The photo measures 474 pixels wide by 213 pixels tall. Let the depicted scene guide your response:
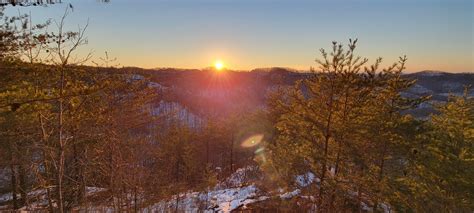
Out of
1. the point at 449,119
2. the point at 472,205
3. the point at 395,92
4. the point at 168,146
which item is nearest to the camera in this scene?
the point at 472,205

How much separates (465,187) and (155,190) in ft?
36.5

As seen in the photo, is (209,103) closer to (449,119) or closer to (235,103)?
(235,103)

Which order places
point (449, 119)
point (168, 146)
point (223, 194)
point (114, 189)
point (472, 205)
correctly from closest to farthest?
1. point (114, 189)
2. point (472, 205)
3. point (449, 119)
4. point (223, 194)
5. point (168, 146)

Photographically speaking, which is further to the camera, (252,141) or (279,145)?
(252,141)

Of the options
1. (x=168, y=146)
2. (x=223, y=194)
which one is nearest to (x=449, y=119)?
(x=223, y=194)

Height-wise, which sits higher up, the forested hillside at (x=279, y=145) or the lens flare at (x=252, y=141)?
the forested hillside at (x=279, y=145)

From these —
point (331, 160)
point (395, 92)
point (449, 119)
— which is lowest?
point (331, 160)

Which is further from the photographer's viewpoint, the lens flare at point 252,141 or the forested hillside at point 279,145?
the lens flare at point 252,141

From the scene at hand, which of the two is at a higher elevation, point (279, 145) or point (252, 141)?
point (279, 145)

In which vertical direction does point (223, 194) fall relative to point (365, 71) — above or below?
below

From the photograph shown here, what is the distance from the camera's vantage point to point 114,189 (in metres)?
10.6

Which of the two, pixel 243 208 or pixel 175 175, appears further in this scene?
pixel 175 175

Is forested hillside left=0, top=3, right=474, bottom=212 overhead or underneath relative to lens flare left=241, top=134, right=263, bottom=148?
overhead

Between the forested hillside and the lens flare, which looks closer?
the forested hillside
